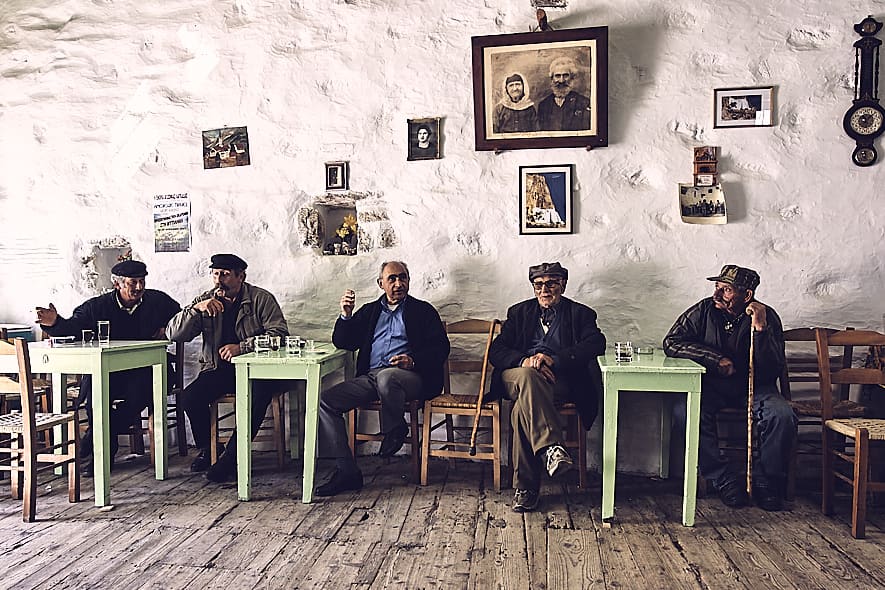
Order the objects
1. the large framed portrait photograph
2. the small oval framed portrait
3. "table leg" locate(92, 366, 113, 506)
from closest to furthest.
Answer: "table leg" locate(92, 366, 113, 506)
the large framed portrait photograph
the small oval framed portrait

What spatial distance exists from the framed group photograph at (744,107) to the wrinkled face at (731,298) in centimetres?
99

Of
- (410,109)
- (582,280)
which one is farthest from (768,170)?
(410,109)

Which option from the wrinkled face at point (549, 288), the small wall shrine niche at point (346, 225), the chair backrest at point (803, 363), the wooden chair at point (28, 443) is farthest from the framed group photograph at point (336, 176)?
the chair backrest at point (803, 363)

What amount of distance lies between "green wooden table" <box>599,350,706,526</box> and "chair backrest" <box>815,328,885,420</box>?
66 cm

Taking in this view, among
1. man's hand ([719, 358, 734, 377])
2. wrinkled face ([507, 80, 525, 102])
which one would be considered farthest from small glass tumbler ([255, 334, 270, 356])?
man's hand ([719, 358, 734, 377])

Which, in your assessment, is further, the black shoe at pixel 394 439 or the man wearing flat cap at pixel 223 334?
the man wearing flat cap at pixel 223 334

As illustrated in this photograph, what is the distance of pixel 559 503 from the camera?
3.69 metres

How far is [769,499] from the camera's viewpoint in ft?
11.8

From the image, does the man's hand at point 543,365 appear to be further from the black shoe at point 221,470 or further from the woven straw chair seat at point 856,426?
the black shoe at point 221,470

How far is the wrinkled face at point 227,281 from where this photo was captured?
4.48 metres

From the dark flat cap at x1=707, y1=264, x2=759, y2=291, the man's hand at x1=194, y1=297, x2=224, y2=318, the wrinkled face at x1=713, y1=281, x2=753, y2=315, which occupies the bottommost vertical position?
the man's hand at x1=194, y1=297, x2=224, y2=318

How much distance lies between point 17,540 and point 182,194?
240cm

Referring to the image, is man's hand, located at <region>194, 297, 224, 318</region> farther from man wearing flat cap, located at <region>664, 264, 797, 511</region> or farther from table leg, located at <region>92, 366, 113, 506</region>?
man wearing flat cap, located at <region>664, 264, 797, 511</region>

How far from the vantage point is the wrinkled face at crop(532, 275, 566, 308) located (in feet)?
13.5
